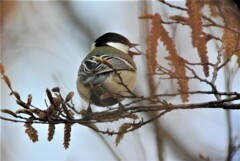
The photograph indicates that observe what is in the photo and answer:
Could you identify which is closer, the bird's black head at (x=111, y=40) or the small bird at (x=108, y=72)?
the small bird at (x=108, y=72)

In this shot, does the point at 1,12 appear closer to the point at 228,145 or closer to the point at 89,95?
the point at 89,95

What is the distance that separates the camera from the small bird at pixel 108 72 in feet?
2.36

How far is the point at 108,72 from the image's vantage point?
764 mm

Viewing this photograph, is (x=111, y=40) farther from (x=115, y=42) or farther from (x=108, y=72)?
(x=108, y=72)

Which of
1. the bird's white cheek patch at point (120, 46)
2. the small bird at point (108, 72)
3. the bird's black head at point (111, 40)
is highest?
the bird's black head at point (111, 40)

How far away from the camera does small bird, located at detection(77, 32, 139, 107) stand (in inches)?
28.3

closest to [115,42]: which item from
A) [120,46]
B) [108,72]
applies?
[120,46]

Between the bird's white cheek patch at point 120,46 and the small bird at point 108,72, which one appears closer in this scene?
the small bird at point 108,72

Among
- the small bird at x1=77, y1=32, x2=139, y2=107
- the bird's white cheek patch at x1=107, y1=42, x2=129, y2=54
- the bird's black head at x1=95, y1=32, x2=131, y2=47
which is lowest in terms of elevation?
the small bird at x1=77, y1=32, x2=139, y2=107

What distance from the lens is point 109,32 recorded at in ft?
3.29

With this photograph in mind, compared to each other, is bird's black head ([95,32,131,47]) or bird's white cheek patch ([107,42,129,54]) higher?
bird's black head ([95,32,131,47])

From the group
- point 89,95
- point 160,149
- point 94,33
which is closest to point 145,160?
point 160,149

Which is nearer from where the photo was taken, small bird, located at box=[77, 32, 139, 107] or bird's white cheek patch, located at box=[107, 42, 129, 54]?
small bird, located at box=[77, 32, 139, 107]

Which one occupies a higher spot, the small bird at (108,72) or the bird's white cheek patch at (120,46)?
the bird's white cheek patch at (120,46)
